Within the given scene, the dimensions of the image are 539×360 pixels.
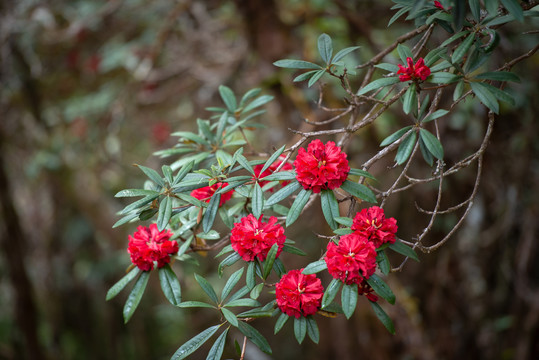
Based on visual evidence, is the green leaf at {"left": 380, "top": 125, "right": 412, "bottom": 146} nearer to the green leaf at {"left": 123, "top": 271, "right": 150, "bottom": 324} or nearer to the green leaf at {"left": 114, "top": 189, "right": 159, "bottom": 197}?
the green leaf at {"left": 114, "top": 189, "right": 159, "bottom": 197}

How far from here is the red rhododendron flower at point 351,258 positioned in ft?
2.81

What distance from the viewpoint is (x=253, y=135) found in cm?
312

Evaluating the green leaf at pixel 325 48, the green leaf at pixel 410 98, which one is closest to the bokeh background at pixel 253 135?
the green leaf at pixel 325 48

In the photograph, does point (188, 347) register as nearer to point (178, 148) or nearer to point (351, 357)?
point (178, 148)

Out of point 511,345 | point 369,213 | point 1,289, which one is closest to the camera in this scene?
point 369,213

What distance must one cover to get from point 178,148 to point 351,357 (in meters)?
1.73

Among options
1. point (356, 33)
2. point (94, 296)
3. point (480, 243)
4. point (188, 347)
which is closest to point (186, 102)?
point (356, 33)

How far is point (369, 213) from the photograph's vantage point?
0.91 metres

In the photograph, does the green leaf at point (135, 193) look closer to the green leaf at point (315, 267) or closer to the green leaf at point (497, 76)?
the green leaf at point (315, 267)

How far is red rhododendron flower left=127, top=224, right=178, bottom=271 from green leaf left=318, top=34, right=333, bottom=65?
2.15ft

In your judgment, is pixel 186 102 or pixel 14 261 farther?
pixel 186 102

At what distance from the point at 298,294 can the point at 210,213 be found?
0.30 m

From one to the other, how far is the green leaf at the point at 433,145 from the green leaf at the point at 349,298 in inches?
14.0

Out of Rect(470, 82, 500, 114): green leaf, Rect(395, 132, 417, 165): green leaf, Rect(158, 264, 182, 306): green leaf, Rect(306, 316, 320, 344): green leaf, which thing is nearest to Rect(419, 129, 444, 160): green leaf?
Rect(395, 132, 417, 165): green leaf
